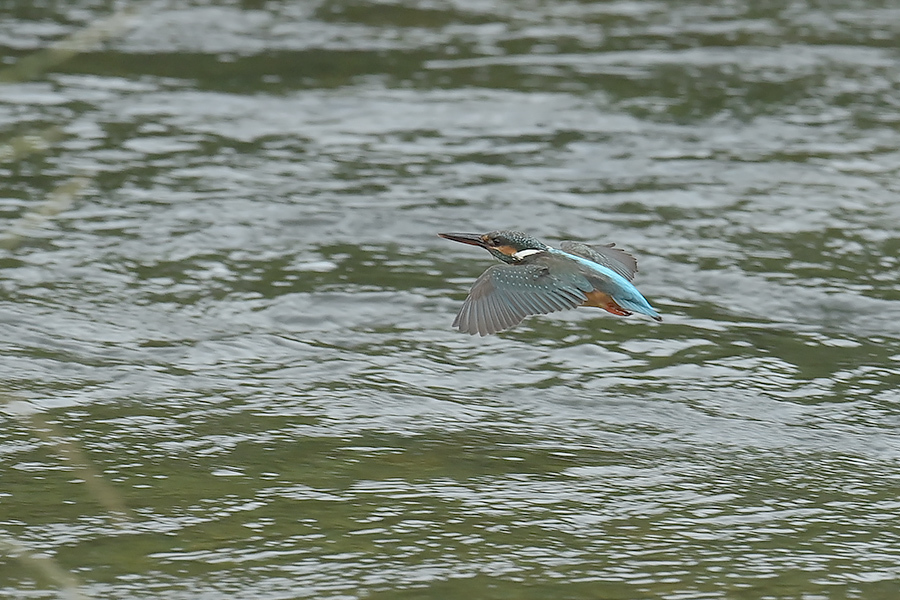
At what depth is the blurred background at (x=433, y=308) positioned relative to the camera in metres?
3.52

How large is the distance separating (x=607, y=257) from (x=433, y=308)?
0.83 m

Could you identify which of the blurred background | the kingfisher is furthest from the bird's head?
the blurred background

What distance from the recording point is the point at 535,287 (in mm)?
4145

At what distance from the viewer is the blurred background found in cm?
352

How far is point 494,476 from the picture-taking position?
12.8ft

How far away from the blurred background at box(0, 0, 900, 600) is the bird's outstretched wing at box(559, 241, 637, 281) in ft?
1.18

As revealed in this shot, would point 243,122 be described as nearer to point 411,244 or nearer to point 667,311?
point 411,244

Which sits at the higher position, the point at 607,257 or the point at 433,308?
the point at 607,257

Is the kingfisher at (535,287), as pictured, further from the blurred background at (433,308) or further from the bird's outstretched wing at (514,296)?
the blurred background at (433,308)

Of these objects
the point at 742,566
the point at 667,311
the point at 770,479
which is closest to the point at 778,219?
the point at 667,311

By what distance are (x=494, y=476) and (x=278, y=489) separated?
57cm

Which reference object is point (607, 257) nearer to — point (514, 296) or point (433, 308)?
point (514, 296)

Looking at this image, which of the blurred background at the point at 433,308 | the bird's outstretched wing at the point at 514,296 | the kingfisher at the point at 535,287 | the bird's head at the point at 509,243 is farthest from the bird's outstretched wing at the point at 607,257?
the blurred background at the point at 433,308

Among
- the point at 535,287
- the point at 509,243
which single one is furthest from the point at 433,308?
the point at 535,287
